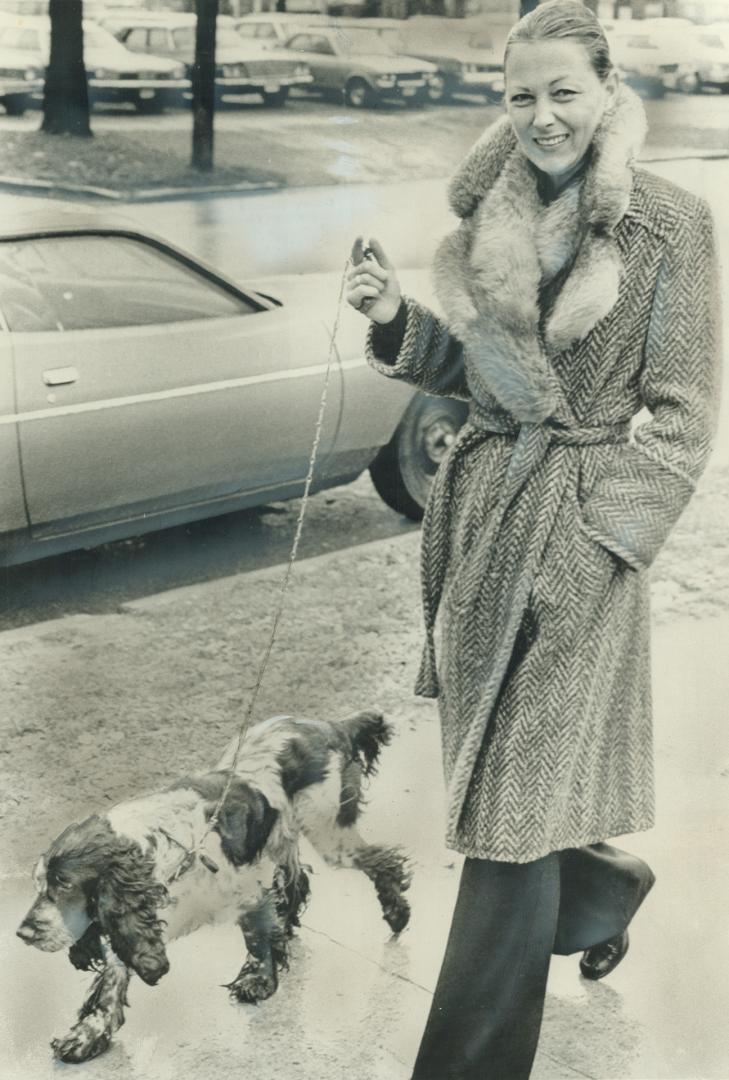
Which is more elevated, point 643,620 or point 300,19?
point 300,19

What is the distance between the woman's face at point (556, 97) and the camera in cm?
283

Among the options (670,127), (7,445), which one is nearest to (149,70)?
(7,445)

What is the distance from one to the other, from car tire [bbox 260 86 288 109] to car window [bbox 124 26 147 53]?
0.98 ft

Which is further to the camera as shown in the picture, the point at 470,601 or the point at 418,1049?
the point at 418,1049

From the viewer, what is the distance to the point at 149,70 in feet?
11.3

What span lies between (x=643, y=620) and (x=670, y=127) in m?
1.29

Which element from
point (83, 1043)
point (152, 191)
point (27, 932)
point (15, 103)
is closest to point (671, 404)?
point (152, 191)

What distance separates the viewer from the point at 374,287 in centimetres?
302

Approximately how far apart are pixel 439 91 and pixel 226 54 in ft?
1.70

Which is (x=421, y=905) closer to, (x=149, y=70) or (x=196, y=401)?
(x=196, y=401)

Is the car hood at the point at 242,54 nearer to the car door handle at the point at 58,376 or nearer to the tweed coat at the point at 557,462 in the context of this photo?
the tweed coat at the point at 557,462

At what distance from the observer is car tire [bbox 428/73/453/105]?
354 cm

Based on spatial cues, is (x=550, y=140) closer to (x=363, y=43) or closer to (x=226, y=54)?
(x=363, y=43)

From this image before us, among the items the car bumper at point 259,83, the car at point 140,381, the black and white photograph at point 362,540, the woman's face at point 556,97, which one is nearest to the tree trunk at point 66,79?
the black and white photograph at point 362,540
